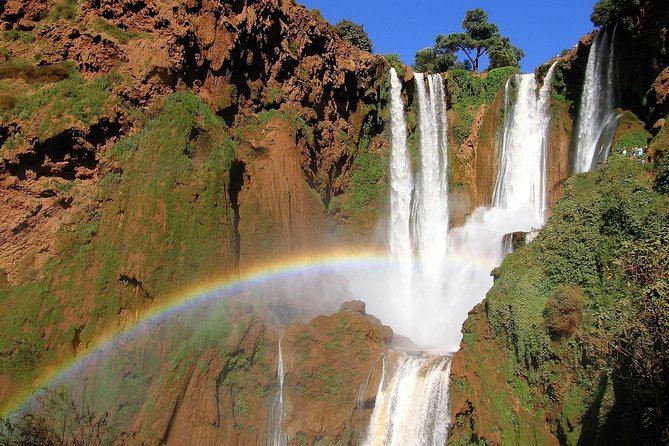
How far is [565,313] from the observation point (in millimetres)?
15555

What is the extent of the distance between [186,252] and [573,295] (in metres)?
13.3

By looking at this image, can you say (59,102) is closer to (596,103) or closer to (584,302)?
(584,302)

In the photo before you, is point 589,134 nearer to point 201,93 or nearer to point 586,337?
point 586,337

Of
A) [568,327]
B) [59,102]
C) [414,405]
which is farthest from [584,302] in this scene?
[59,102]

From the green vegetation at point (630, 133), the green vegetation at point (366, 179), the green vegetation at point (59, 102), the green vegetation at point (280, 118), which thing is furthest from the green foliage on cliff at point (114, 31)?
the green vegetation at point (630, 133)

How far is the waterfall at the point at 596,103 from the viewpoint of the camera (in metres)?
25.1

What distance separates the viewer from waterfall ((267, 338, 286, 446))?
20.0 metres

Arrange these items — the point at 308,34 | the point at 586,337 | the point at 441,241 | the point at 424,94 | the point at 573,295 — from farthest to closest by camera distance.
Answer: the point at 424,94, the point at 441,241, the point at 308,34, the point at 573,295, the point at 586,337

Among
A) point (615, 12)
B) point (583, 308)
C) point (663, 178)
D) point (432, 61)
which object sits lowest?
point (583, 308)

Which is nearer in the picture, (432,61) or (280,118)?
(280,118)

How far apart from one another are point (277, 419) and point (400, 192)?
16.5 m

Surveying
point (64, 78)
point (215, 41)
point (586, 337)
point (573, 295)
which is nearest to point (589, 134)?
point (573, 295)

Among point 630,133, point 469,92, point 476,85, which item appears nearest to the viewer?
point 630,133

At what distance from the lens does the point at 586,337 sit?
1425 cm
